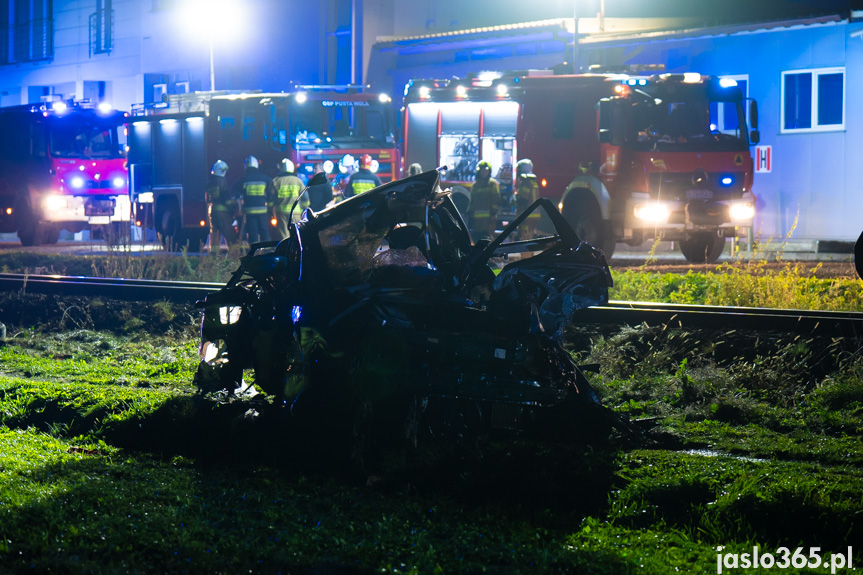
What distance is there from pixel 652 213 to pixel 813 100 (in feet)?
29.3

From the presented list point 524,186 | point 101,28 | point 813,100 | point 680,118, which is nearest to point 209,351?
point 524,186

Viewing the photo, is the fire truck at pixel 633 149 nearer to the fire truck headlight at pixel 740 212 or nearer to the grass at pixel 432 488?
the fire truck headlight at pixel 740 212

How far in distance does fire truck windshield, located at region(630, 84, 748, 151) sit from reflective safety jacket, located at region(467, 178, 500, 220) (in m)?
2.19

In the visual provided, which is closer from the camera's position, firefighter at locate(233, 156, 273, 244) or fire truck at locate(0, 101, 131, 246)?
firefighter at locate(233, 156, 273, 244)

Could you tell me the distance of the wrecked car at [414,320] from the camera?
542 centimetres

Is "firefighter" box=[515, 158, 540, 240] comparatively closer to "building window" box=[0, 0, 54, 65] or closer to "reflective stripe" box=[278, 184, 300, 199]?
"reflective stripe" box=[278, 184, 300, 199]

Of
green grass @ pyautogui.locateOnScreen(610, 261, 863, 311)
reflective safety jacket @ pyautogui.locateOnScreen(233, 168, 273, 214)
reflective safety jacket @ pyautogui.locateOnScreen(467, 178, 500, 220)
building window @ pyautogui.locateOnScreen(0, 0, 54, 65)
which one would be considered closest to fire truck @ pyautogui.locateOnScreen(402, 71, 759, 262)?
reflective safety jacket @ pyautogui.locateOnScreen(467, 178, 500, 220)

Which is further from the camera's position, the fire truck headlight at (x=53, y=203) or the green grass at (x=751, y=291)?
the fire truck headlight at (x=53, y=203)

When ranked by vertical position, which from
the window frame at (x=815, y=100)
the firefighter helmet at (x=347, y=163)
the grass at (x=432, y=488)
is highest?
the window frame at (x=815, y=100)

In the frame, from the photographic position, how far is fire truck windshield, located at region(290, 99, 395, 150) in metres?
19.3

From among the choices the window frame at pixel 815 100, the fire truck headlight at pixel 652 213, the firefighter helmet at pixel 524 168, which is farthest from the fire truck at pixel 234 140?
the window frame at pixel 815 100

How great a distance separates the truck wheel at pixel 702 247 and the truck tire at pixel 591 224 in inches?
71.9

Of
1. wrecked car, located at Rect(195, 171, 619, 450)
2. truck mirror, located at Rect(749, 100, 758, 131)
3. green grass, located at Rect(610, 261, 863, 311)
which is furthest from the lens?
truck mirror, located at Rect(749, 100, 758, 131)

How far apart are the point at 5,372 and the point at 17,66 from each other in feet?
128
